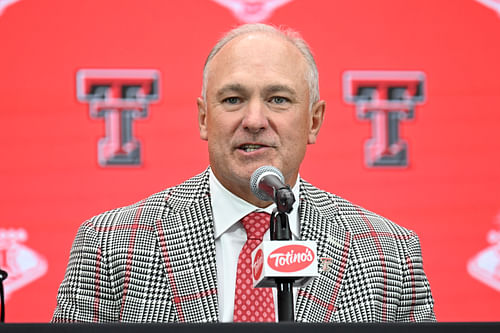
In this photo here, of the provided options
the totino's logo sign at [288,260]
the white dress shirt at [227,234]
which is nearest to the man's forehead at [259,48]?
the white dress shirt at [227,234]

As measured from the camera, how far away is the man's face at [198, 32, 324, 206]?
7.50 ft

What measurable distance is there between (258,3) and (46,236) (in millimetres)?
1363

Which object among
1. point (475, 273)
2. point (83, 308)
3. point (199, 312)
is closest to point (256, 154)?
point (199, 312)

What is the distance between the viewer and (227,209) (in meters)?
2.42

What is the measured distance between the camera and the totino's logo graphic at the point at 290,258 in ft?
4.96

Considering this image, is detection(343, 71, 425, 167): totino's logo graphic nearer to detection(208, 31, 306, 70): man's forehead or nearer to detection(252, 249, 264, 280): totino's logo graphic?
detection(208, 31, 306, 70): man's forehead

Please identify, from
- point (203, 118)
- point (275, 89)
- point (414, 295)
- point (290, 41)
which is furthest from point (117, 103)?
point (414, 295)

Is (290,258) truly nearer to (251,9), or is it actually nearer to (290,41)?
(290,41)

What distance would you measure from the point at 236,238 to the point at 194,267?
17cm

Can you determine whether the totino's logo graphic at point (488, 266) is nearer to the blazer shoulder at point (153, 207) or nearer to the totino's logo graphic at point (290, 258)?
the blazer shoulder at point (153, 207)

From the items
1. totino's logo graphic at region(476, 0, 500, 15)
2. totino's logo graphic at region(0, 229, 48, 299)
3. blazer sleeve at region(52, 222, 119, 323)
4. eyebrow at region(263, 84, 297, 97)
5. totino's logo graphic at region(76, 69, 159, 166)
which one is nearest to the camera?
blazer sleeve at region(52, 222, 119, 323)

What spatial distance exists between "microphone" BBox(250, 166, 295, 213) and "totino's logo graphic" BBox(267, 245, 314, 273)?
0.10 m

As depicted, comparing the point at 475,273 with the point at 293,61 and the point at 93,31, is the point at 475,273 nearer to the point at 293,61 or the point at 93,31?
the point at 293,61

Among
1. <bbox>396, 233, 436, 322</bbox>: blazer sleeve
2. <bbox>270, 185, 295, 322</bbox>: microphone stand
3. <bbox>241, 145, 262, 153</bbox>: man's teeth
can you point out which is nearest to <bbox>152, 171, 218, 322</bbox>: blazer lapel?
<bbox>241, 145, 262, 153</bbox>: man's teeth
